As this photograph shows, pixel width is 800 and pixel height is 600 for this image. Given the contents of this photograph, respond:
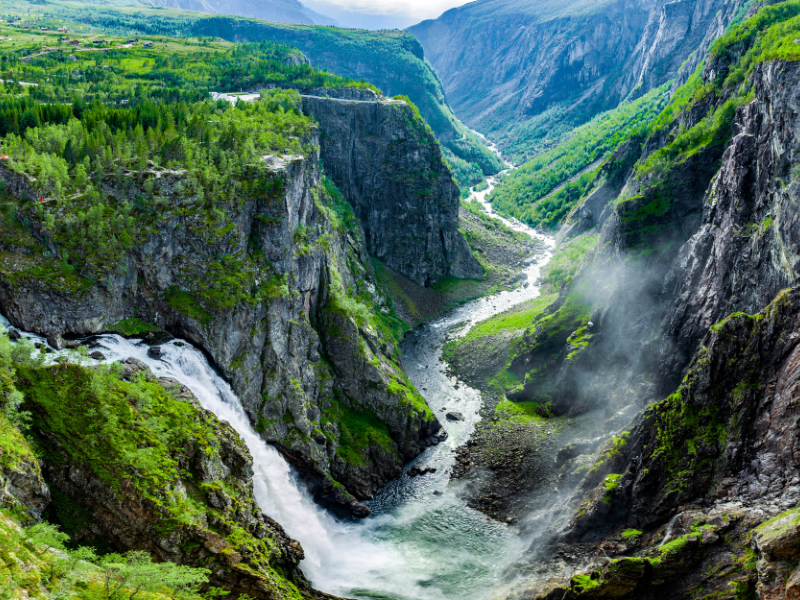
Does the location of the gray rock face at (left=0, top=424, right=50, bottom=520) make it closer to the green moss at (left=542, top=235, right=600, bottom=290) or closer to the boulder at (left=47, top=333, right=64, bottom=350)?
the boulder at (left=47, top=333, right=64, bottom=350)

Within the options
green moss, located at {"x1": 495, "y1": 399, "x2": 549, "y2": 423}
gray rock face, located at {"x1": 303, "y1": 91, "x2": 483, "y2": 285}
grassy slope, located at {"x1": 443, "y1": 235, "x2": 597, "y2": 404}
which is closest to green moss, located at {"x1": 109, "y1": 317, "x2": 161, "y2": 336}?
green moss, located at {"x1": 495, "y1": 399, "x2": 549, "y2": 423}

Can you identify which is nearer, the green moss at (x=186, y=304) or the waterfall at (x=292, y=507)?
the waterfall at (x=292, y=507)

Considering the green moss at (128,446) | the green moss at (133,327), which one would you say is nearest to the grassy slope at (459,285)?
the green moss at (133,327)

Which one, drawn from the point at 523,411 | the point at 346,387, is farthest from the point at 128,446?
the point at 523,411

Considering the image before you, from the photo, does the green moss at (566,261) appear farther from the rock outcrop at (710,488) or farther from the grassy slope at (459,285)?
the rock outcrop at (710,488)

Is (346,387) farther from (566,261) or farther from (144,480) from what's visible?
(566,261)

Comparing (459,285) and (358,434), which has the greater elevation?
(459,285)

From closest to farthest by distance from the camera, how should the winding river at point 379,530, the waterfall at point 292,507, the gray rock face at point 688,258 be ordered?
the waterfall at point 292,507
the winding river at point 379,530
the gray rock face at point 688,258
